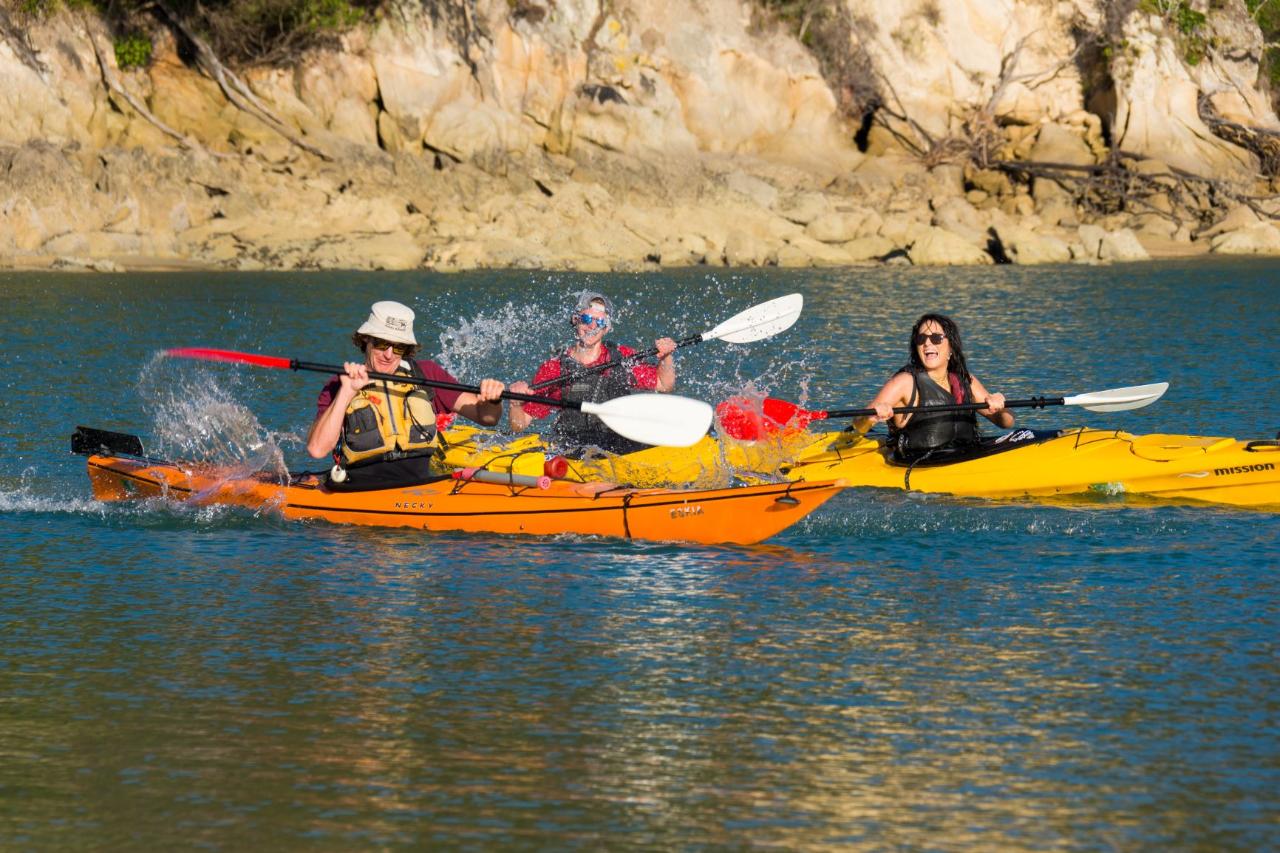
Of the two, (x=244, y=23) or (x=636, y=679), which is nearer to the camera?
(x=636, y=679)

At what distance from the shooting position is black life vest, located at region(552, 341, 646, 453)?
9.13 m

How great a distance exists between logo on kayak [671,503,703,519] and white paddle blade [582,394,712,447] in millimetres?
378

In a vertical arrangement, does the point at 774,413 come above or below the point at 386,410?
below

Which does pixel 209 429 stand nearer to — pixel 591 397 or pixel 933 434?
pixel 591 397

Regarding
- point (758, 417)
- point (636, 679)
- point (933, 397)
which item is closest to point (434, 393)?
point (758, 417)

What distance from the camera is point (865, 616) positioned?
283 inches

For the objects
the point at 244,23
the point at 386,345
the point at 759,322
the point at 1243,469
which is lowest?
the point at 1243,469

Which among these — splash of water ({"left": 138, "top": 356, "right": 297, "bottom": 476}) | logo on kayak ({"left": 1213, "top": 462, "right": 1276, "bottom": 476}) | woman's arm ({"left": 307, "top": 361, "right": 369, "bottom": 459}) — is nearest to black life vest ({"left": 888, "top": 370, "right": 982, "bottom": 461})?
logo on kayak ({"left": 1213, "top": 462, "right": 1276, "bottom": 476})

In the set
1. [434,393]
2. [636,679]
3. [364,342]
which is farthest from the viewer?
[434,393]

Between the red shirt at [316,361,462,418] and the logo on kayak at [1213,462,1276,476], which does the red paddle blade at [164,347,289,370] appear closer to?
the red shirt at [316,361,462,418]

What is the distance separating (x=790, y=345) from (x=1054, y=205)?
1909cm

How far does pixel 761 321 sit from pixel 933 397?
5.90 ft

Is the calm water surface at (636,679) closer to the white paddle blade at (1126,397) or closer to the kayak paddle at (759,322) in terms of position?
the white paddle blade at (1126,397)

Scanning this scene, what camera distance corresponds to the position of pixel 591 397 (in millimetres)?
9148
